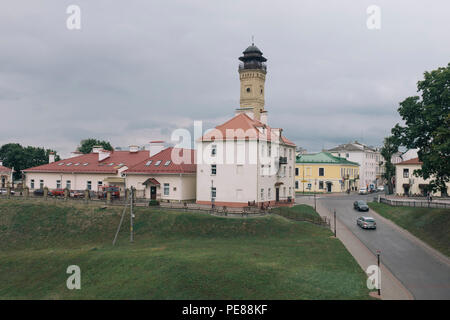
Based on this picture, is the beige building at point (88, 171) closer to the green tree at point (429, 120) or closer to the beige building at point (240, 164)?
the beige building at point (240, 164)

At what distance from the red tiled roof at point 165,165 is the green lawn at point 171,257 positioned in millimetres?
9574

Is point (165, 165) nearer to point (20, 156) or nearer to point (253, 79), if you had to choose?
point (253, 79)

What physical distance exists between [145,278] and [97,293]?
2.96 meters

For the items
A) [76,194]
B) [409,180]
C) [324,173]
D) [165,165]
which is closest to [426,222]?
[409,180]

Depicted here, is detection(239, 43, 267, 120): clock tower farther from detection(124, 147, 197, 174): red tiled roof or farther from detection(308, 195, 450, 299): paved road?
detection(308, 195, 450, 299): paved road

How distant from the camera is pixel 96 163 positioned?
62500 mm

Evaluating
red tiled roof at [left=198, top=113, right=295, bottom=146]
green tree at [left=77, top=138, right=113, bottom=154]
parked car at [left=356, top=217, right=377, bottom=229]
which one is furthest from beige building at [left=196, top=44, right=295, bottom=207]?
green tree at [left=77, top=138, right=113, bottom=154]

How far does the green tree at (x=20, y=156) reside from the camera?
3826 inches

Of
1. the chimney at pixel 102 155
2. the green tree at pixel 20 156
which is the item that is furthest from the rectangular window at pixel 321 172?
the green tree at pixel 20 156

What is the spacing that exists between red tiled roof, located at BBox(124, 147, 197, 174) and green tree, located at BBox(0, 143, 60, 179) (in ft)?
188

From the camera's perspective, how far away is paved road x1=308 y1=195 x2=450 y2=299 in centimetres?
2231

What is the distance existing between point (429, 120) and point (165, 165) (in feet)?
109
